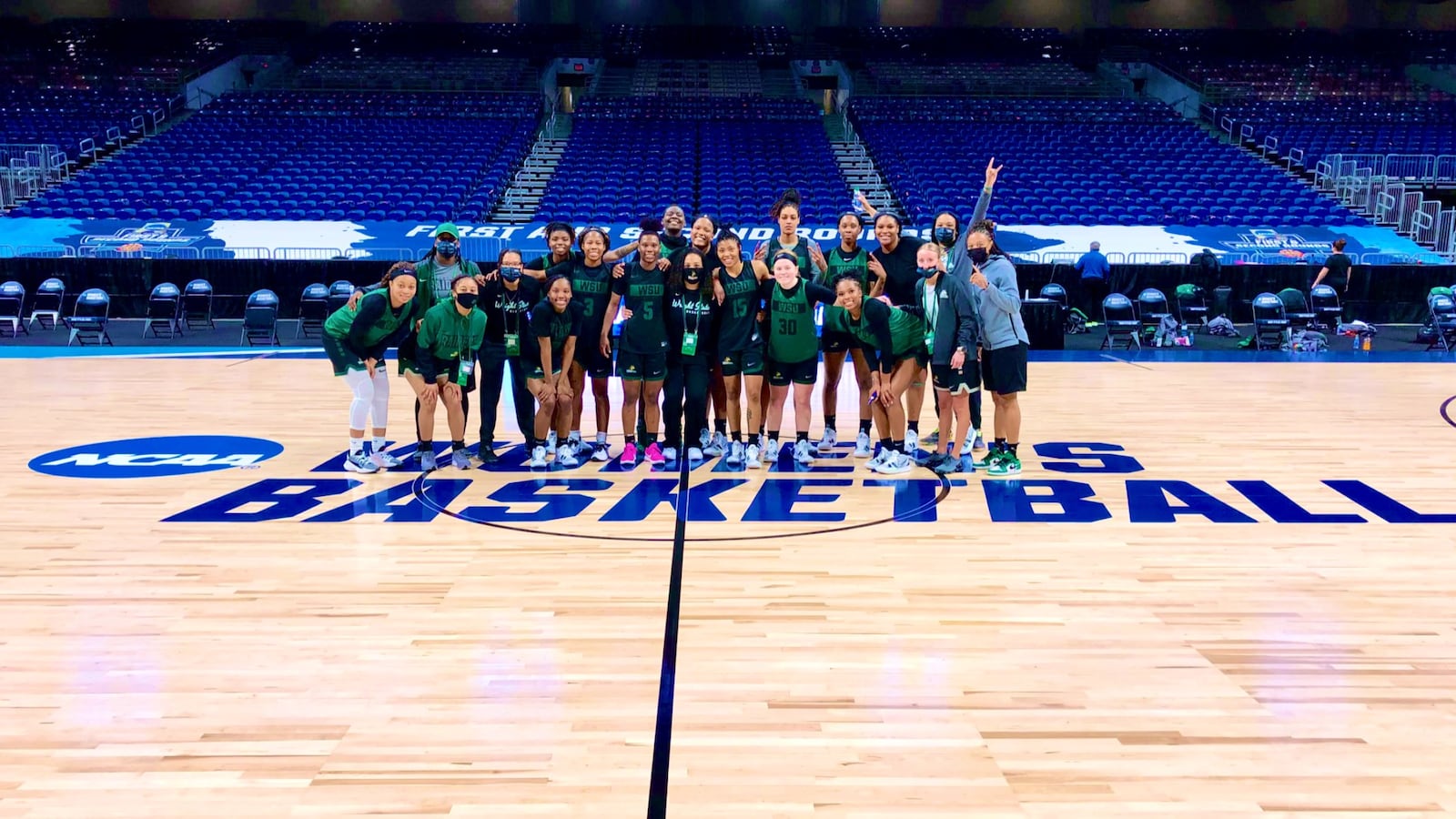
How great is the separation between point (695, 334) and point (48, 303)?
11932 millimetres

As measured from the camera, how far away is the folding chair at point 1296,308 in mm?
13289

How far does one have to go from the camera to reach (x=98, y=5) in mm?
30219

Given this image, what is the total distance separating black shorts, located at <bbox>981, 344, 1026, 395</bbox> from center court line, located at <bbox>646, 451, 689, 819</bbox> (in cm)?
219

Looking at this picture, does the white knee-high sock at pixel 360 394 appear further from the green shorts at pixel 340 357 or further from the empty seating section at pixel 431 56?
the empty seating section at pixel 431 56

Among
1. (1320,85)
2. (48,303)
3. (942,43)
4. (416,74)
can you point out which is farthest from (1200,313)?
(416,74)

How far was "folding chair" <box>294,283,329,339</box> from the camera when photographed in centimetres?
1366

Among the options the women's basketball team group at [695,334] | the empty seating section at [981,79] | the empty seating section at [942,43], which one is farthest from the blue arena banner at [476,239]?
the empty seating section at [942,43]

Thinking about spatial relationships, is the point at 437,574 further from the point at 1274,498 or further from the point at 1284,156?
the point at 1284,156

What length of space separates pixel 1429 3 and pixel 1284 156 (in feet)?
45.7

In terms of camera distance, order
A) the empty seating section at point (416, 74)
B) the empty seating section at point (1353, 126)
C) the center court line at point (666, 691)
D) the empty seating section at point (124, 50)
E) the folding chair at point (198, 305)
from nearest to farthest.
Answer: the center court line at point (666, 691) → the folding chair at point (198, 305) → the empty seating section at point (1353, 126) → the empty seating section at point (124, 50) → the empty seating section at point (416, 74)

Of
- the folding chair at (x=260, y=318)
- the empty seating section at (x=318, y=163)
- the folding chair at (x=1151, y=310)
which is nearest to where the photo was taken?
the folding chair at (x=260, y=318)

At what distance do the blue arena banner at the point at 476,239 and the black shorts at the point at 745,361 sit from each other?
354 inches

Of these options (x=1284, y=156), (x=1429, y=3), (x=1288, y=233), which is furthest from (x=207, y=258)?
(x=1429, y=3)

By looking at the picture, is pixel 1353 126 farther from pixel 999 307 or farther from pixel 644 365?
pixel 644 365
